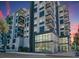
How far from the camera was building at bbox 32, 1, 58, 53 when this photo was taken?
7.01 meters

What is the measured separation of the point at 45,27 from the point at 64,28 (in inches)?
12.3

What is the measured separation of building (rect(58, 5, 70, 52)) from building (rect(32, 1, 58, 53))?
9cm

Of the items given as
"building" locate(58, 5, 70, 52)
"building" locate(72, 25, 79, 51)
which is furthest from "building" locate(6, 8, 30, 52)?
"building" locate(72, 25, 79, 51)

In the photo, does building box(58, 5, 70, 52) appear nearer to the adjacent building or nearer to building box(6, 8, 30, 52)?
the adjacent building

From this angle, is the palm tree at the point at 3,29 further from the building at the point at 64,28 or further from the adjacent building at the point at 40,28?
the building at the point at 64,28

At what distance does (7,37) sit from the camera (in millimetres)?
7102

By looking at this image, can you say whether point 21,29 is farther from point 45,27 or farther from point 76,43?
point 76,43

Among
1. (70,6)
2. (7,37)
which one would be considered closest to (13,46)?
(7,37)

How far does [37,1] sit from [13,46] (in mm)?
842

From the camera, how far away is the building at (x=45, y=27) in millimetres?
7008

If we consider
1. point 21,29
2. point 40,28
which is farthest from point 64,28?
point 21,29

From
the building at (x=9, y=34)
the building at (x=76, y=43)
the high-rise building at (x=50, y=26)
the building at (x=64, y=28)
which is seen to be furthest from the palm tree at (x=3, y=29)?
the building at (x=76, y=43)

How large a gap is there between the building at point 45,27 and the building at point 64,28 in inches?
3.5

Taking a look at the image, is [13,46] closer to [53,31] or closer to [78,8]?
[53,31]
